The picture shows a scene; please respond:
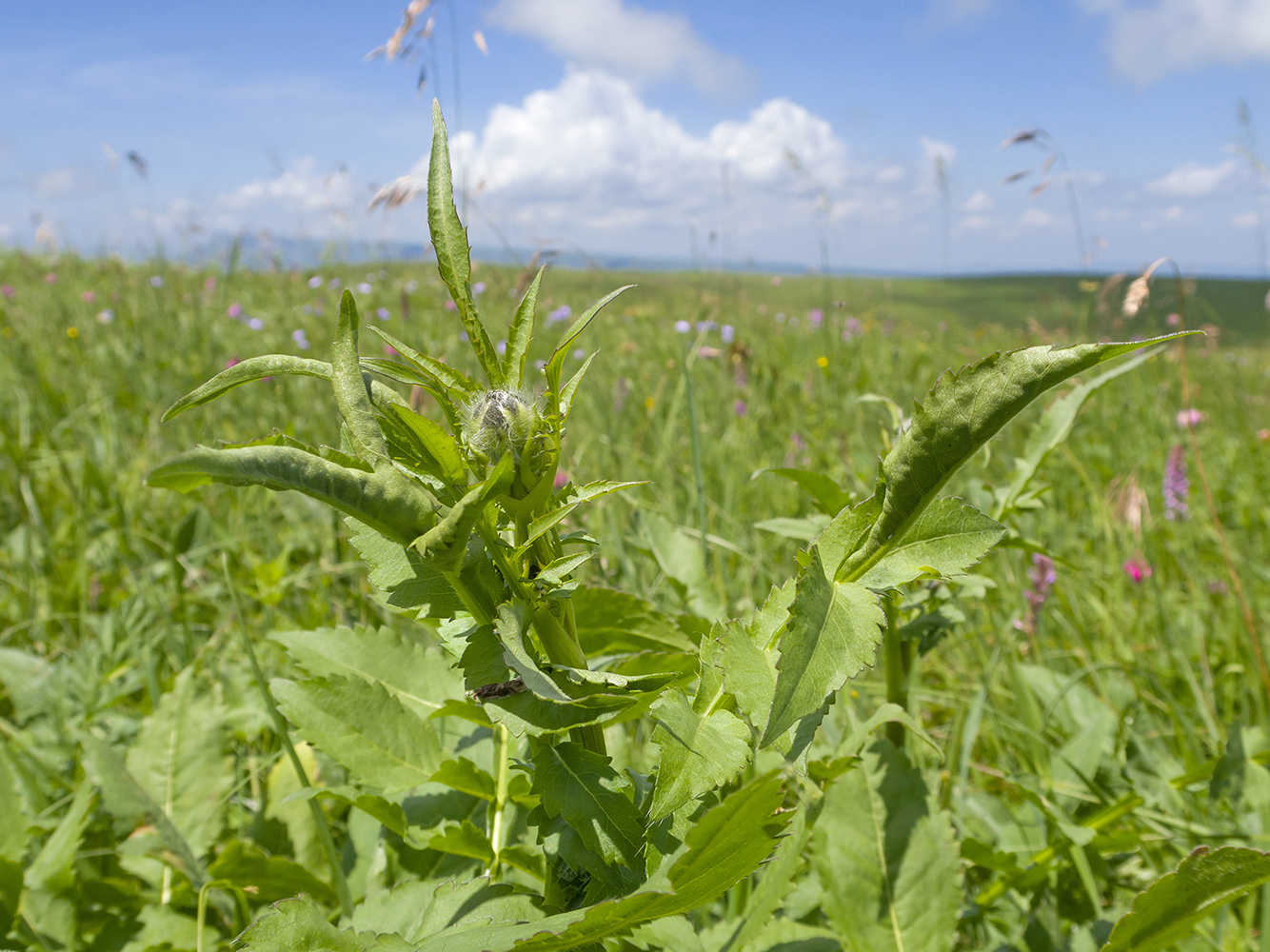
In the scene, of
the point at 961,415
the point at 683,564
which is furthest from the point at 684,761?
the point at 683,564

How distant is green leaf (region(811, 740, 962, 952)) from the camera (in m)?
1.07

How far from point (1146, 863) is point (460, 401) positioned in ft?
4.93

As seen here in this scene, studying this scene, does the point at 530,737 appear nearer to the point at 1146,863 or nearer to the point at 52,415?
the point at 1146,863

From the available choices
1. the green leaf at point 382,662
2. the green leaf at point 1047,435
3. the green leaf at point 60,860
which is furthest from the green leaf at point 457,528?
the green leaf at point 60,860

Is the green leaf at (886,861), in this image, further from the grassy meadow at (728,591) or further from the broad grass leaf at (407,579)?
the broad grass leaf at (407,579)

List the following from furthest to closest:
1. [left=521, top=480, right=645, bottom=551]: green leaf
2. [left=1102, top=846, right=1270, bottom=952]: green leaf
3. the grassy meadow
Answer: the grassy meadow
[left=1102, top=846, right=1270, bottom=952]: green leaf
[left=521, top=480, right=645, bottom=551]: green leaf

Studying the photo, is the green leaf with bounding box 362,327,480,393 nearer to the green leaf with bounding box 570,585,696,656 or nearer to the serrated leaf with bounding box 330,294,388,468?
the serrated leaf with bounding box 330,294,388,468

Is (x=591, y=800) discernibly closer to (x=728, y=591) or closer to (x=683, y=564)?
(x=683, y=564)

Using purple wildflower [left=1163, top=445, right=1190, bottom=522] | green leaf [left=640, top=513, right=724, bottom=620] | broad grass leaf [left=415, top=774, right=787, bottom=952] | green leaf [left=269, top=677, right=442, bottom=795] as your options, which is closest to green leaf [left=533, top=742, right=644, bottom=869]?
broad grass leaf [left=415, top=774, right=787, bottom=952]

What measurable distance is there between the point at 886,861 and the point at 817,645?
2.28ft

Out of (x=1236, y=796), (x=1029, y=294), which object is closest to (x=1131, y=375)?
(x=1236, y=796)

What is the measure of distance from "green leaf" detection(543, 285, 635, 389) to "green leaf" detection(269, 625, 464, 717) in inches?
24.9

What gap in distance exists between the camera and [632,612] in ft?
3.01

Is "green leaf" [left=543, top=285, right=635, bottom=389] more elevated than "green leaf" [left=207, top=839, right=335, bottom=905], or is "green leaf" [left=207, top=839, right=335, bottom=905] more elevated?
"green leaf" [left=543, top=285, right=635, bottom=389]
